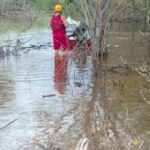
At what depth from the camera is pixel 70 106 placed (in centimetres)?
954

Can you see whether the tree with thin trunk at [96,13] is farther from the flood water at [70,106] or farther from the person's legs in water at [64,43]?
the person's legs in water at [64,43]

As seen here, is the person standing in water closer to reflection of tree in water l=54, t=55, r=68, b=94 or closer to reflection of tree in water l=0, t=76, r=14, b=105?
reflection of tree in water l=54, t=55, r=68, b=94

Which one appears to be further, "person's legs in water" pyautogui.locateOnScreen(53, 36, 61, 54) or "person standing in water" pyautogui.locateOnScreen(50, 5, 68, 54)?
"person's legs in water" pyautogui.locateOnScreen(53, 36, 61, 54)

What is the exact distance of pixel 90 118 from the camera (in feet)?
28.7

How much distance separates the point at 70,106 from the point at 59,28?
685cm

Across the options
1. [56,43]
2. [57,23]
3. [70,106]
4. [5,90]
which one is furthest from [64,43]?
[70,106]

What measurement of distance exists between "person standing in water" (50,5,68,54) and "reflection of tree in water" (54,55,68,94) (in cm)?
57

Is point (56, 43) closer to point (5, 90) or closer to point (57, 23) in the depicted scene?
point (57, 23)

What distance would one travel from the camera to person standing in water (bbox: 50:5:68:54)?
52.2ft

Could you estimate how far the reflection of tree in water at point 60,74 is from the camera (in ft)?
37.0

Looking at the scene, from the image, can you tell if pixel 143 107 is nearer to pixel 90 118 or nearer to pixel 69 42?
pixel 90 118

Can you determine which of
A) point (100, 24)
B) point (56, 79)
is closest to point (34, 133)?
point (56, 79)

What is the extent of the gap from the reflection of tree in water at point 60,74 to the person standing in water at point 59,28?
0.57m

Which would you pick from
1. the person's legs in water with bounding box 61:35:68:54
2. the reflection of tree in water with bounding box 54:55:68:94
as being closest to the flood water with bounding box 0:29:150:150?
the reflection of tree in water with bounding box 54:55:68:94
